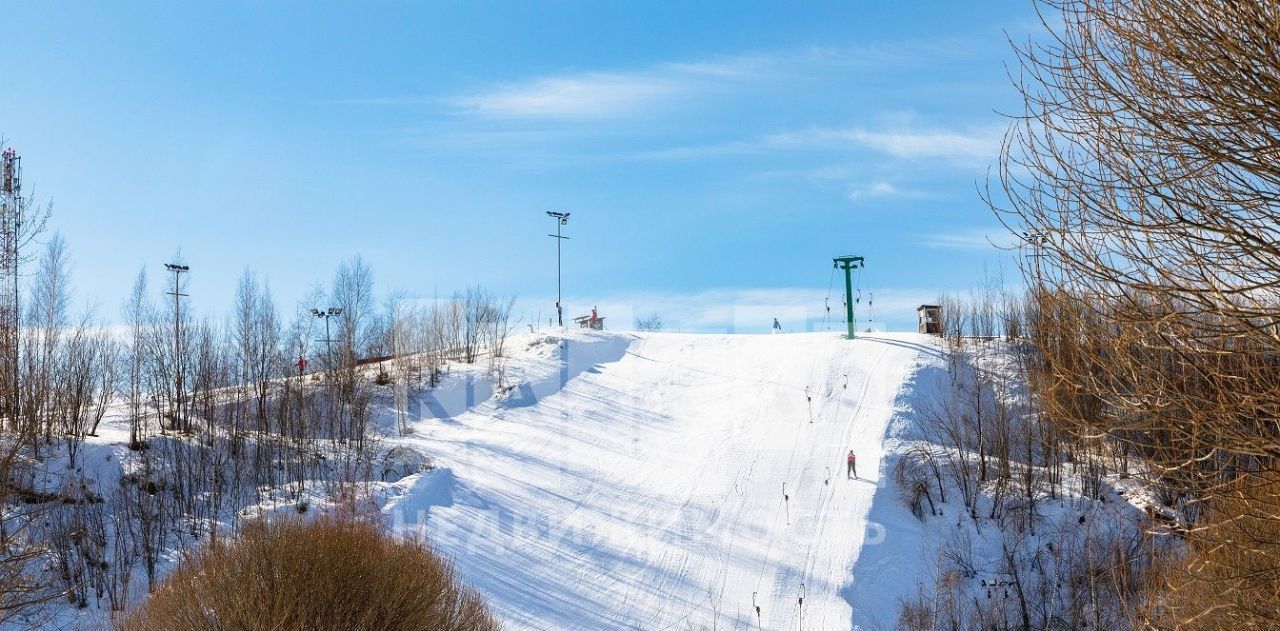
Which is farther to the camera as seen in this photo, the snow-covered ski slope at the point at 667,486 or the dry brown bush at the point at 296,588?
the snow-covered ski slope at the point at 667,486

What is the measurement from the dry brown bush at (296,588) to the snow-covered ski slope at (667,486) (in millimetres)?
10179

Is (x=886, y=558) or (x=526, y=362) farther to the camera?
(x=526, y=362)

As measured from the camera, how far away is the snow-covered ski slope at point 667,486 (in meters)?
26.9

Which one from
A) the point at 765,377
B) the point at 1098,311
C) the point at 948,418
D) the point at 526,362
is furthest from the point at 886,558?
the point at 526,362

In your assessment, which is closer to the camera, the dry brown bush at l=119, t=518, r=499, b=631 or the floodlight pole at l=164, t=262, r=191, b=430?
the dry brown bush at l=119, t=518, r=499, b=631

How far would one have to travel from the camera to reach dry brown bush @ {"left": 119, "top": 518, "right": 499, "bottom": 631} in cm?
1402

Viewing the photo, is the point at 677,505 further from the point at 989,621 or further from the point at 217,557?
the point at 217,557

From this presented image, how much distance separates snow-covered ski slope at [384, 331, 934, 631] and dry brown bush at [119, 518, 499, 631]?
10179mm

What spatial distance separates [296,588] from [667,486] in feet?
71.4

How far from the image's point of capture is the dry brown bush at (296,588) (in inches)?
552

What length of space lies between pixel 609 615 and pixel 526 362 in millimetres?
27121

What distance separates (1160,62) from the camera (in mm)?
7145

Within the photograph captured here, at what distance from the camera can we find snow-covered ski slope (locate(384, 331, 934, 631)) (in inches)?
1059

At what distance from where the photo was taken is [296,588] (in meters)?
14.2
